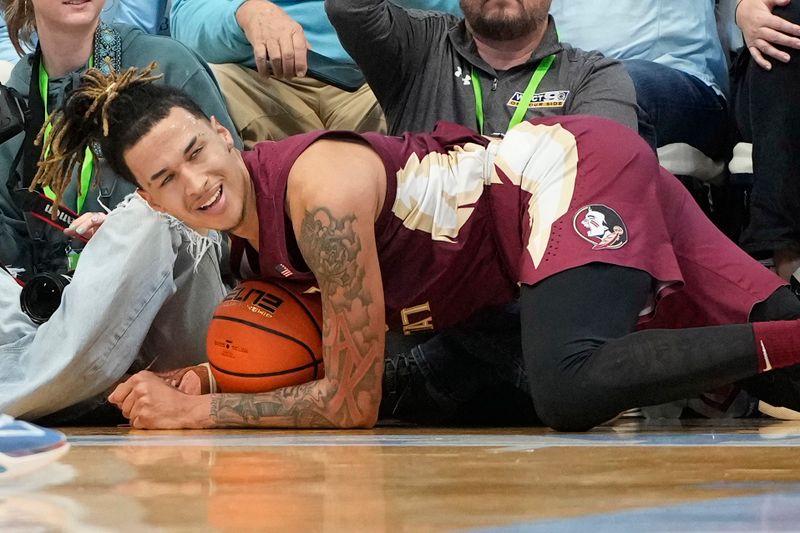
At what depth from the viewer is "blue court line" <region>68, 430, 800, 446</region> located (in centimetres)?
176

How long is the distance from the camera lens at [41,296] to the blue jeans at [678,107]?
1.63 m

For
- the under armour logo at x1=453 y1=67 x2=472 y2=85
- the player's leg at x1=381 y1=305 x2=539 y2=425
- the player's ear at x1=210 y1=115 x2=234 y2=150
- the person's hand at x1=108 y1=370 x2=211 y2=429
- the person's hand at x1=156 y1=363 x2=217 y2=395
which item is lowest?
the player's leg at x1=381 y1=305 x2=539 y2=425

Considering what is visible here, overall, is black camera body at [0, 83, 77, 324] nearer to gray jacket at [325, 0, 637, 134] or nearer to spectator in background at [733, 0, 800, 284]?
gray jacket at [325, 0, 637, 134]

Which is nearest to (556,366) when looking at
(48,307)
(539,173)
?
(539,173)

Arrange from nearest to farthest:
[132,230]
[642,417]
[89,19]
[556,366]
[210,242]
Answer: [556,366], [132,230], [210,242], [642,417], [89,19]

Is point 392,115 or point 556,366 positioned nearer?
point 556,366

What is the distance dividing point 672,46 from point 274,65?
1.22 meters

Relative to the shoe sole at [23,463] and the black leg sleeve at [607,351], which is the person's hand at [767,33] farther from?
the shoe sole at [23,463]

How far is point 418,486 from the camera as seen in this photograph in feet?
3.76

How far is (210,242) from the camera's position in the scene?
267 cm

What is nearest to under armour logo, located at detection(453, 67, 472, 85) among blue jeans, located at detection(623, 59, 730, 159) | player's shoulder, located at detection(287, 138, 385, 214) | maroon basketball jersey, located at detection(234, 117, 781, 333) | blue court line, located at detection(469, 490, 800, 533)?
blue jeans, located at detection(623, 59, 730, 159)

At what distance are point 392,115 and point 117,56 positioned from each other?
80cm

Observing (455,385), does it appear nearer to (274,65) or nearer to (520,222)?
(520,222)

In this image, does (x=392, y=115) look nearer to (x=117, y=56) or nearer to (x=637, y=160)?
(x=117, y=56)
